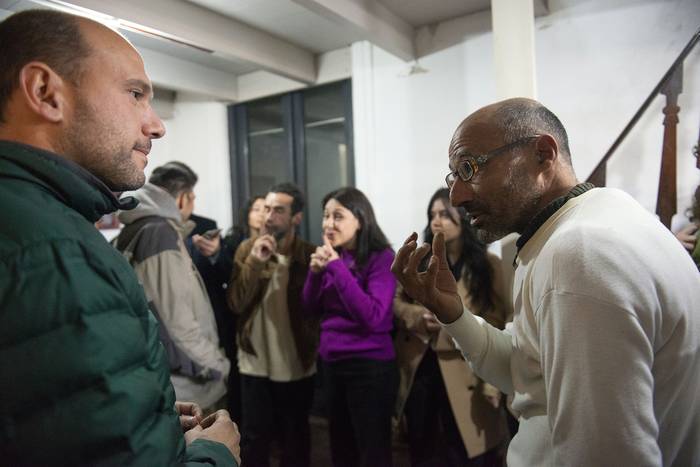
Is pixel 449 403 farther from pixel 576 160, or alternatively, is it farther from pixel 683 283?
pixel 576 160

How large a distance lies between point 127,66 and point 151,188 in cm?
128

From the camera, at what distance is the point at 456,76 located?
3.15m

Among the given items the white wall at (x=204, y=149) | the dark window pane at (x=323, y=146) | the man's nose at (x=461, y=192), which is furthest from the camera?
the white wall at (x=204, y=149)

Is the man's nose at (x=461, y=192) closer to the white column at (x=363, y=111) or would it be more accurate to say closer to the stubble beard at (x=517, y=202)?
the stubble beard at (x=517, y=202)

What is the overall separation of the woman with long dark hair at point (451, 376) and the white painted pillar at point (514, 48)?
68cm

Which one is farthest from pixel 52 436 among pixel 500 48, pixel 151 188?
pixel 500 48

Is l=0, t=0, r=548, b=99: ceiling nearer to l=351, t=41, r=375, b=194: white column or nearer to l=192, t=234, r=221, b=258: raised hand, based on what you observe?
l=351, t=41, r=375, b=194: white column

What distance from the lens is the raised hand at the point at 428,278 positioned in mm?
1235

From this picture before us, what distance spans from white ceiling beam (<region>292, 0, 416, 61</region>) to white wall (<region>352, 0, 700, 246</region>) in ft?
0.61

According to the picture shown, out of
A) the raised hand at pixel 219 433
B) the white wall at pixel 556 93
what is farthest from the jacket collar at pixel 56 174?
the white wall at pixel 556 93

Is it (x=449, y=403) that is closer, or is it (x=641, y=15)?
(x=449, y=403)

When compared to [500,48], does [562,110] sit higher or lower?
lower

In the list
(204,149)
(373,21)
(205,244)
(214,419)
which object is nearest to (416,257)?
(214,419)

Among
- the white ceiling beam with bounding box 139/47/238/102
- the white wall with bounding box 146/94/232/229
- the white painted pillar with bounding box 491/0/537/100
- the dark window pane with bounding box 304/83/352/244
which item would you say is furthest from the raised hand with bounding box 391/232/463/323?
the white wall with bounding box 146/94/232/229
